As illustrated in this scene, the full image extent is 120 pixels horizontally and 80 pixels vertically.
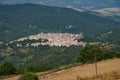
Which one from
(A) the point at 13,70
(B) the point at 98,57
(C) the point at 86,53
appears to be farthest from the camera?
(A) the point at 13,70

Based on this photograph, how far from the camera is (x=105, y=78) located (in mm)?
31578

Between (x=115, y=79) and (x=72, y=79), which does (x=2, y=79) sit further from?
(x=115, y=79)

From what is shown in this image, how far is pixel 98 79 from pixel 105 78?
0.60m

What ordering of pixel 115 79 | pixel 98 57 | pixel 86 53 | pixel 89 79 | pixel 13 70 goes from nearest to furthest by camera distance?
pixel 115 79
pixel 89 79
pixel 98 57
pixel 86 53
pixel 13 70

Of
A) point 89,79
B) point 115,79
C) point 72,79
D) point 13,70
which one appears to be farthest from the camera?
point 13,70

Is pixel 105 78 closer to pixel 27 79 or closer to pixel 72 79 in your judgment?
pixel 72 79

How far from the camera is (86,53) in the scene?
7156 centimetres

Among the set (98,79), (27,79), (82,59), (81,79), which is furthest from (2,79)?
(98,79)

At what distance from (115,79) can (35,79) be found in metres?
12.7

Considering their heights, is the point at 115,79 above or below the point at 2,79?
above

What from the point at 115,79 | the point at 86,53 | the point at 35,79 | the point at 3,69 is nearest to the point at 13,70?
the point at 3,69

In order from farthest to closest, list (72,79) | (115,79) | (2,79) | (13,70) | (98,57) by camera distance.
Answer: (13,70) → (98,57) → (2,79) → (72,79) → (115,79)

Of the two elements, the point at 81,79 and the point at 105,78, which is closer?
the point at 105,78

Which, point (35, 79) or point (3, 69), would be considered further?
point (3, 69)
